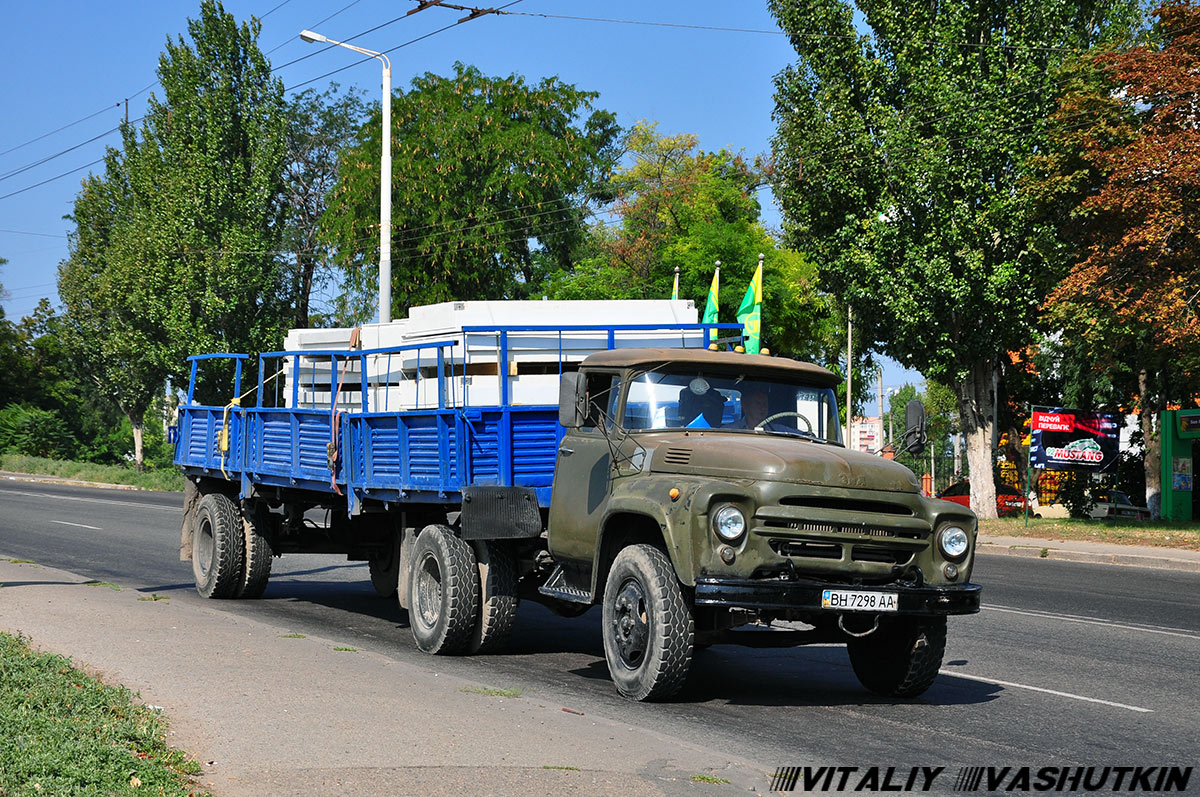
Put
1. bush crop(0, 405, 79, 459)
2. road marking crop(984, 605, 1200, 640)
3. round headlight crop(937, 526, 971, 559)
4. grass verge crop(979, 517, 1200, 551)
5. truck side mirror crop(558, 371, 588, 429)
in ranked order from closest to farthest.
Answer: round headlight crop(937, 526, 971, 559)
truck side mirror crop(558, 371, 588, 429)
road marking crop(984, 605, 1200, 640)
grass verge crop(979, 517, 1200, 551)
bush crop(0, 405, 79, 459)

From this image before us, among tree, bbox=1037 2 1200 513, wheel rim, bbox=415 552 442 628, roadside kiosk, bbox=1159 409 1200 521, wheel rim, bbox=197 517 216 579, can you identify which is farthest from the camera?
roadside kiosk, bbox=1159 409 1200 521

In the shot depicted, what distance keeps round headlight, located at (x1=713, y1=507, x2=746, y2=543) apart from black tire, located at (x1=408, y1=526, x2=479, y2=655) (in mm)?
3038

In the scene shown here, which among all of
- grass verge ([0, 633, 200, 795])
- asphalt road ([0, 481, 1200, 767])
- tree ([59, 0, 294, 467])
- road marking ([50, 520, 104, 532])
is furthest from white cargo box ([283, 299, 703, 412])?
tree ([59, 0, 294, 467])

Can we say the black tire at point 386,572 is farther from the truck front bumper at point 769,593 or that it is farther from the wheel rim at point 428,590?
the truck front bumper at point 769,593

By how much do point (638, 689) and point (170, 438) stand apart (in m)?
9.50

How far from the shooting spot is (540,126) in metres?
48.2

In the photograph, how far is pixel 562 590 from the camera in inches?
373

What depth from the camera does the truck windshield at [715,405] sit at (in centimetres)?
904

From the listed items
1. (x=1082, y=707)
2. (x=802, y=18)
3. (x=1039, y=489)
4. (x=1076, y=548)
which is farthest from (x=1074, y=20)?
(x=1082, y=707)

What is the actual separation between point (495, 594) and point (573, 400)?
6.23ft

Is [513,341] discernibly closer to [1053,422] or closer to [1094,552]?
[1094,552]

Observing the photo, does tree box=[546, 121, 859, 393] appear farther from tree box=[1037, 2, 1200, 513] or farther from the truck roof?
the truck roof

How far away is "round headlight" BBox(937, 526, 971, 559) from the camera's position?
8.18 metres

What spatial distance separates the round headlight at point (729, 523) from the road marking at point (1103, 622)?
262 inches
